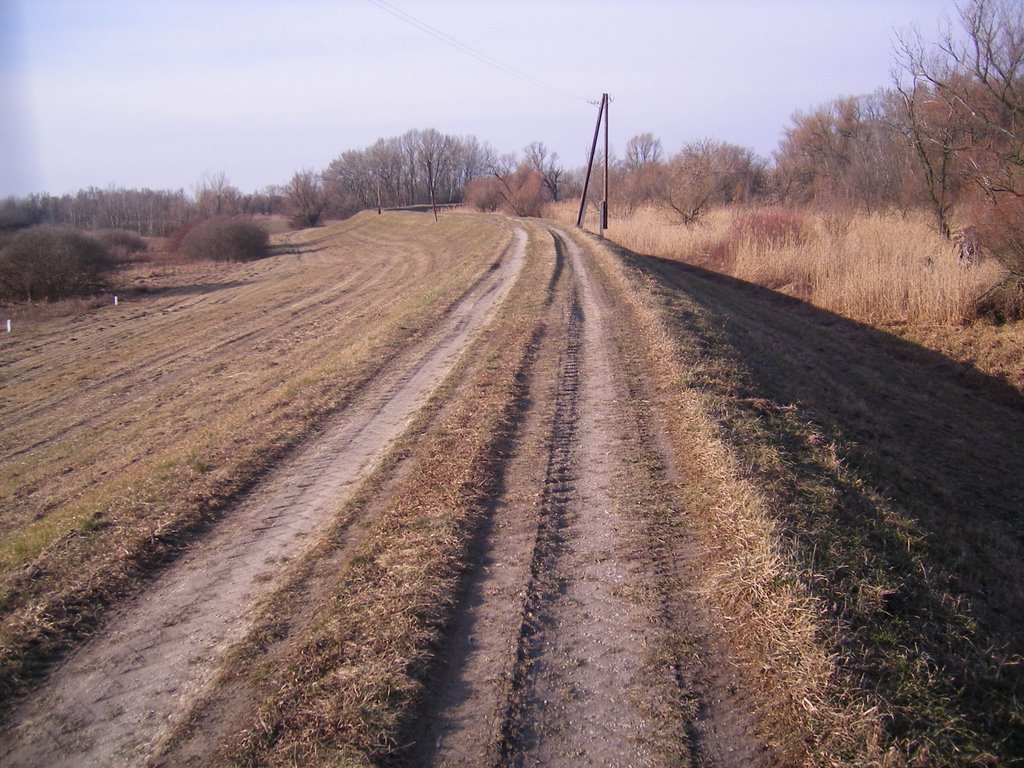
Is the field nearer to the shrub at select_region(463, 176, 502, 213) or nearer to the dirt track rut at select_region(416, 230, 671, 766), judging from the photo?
the dirt track rut at select_region(416, 230, 671, 766)

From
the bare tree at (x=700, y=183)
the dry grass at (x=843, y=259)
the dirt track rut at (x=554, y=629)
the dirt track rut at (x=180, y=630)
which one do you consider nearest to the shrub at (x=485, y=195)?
the bare tree at (x=700, y=183)

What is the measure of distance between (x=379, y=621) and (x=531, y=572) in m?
0.94

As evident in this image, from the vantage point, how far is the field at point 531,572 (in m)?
2.84

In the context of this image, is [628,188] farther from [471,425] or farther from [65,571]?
[65,571]

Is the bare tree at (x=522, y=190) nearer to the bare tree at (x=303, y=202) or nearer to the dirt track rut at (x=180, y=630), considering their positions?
the bare tree at (x=303, y=202)

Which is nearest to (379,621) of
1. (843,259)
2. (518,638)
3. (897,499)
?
(518,638)

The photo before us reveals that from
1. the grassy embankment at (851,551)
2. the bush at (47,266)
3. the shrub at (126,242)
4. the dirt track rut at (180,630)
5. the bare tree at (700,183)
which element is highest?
the bare tree at (700,183)

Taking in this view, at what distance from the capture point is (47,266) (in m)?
29.4

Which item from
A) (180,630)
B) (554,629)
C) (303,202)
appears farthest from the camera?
(303,202)

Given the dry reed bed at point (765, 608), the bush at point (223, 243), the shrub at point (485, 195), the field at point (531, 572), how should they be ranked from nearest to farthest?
1. the dry reed bed at point (765, 608)
2. the field at point (531, 572)
3. the bush at point (223, 243)
4. the shrub at point (485, 195)

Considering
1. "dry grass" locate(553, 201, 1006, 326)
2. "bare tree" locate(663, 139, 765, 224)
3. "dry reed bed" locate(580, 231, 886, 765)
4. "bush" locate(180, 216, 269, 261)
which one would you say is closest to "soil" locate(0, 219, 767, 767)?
"dry reed bed" locate(580, 231, 886, 765)

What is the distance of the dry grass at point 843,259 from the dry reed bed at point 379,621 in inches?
465

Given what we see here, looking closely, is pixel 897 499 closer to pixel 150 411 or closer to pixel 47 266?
pixel 150 411

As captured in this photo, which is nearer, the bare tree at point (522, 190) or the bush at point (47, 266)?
the bush at point (47, 266)
